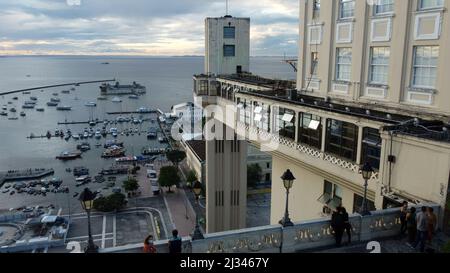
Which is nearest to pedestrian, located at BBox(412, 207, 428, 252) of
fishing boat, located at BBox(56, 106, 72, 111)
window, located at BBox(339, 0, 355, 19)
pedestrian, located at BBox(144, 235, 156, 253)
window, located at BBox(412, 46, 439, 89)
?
window, located at BBox(412, 46, 439, 89)

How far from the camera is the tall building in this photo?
38503 millimetres

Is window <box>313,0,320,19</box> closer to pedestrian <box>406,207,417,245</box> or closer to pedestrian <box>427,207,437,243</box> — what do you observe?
pedestrian <box>406,207,417,245</box>

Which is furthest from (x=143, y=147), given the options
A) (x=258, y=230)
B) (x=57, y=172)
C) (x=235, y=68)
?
(x=258, y=230)

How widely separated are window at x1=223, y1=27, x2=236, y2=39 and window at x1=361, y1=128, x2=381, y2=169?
1070 inches

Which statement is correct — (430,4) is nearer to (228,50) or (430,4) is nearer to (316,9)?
(316,9)

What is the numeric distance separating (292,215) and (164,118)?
131 m

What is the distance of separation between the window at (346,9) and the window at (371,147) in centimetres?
637

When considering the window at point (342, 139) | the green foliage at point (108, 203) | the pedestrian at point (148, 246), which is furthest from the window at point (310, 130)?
the green foliage at point (108, 203)

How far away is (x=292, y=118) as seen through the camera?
18.4 meters

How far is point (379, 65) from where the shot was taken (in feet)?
53.3

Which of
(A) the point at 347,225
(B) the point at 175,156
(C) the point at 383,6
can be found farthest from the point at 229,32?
(B) the point at 175,156

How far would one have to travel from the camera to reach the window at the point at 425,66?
45.3 feet
